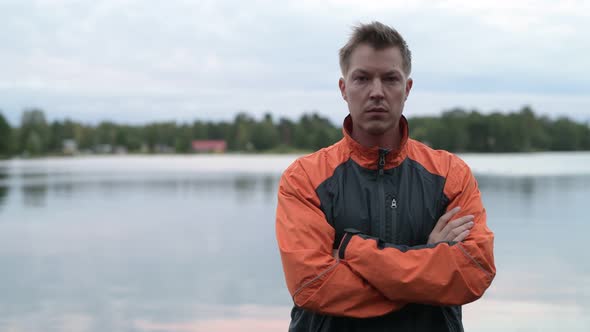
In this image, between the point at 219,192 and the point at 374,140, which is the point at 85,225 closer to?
the point at 219,192

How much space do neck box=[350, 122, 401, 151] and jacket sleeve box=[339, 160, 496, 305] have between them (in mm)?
363

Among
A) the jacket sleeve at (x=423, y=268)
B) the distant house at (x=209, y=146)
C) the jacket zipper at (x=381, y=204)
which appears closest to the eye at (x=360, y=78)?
the jacket zipper at (x=381, y=204)

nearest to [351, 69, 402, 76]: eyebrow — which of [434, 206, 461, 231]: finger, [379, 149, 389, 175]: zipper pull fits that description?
[379, 149, 389, 175]: zipper pull

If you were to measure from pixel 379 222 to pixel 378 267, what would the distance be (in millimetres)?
196

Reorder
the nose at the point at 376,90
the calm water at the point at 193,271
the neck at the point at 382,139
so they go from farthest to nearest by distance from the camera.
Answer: the calm water at the point at 193,271
the neck at the point at 382,139
the nose at the point at 376,90

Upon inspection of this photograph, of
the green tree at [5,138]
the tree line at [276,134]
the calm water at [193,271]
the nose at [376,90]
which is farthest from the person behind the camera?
the tree line at [276,134]

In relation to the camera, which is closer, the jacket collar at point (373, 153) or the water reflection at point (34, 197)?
the jacket collar at point (373, 153)

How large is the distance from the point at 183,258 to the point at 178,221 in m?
4.28

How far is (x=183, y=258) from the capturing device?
8.55 meters

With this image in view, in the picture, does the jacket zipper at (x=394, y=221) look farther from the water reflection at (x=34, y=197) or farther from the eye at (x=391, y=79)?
the water reflection at (x=34, y=197)

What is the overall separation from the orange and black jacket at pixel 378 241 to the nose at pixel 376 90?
7.7 inches

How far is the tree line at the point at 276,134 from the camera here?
91.1m

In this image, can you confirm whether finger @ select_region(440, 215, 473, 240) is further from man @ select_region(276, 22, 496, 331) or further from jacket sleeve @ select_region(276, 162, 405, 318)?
jacket sleeve @ select_region(276, 162, 405, 318)

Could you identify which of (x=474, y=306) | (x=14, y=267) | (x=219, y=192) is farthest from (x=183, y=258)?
(x=219, y=192)
